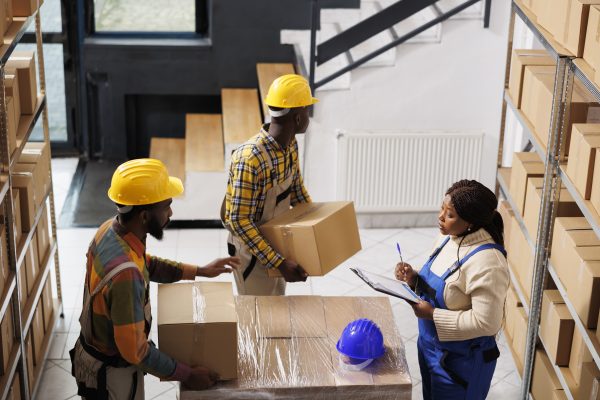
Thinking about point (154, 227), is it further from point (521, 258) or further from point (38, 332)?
point (521, 258)

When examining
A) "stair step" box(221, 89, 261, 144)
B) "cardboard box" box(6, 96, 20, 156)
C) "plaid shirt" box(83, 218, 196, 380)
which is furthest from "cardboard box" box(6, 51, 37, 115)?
"stair step" box(221, 89, 261, 144)

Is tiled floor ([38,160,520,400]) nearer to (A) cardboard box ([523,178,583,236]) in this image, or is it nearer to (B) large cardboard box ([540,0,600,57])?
(A) cardboard box ([523,178,583,236])

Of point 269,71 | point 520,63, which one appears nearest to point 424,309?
point 520,63

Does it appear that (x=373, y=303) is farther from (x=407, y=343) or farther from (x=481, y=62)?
(x=481, y=62)

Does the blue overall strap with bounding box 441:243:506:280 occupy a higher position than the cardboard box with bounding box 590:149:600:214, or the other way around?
the cardboard box with bounding box 590:149:600:214

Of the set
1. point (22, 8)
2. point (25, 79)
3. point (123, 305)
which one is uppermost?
point (22, 8)

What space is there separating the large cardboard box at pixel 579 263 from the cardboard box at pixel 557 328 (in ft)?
0.60

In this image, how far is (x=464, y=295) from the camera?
3613 millimetres

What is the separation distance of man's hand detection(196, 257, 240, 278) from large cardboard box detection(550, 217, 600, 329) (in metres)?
1.51

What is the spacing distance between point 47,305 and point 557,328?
2921 mm

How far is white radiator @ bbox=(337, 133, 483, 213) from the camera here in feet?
22.1

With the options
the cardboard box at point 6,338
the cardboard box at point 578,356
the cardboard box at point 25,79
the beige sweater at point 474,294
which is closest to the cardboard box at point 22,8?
the cardboard box at point 25,79

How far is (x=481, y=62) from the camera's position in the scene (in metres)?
6.66

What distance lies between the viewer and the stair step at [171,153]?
7.14 meters
